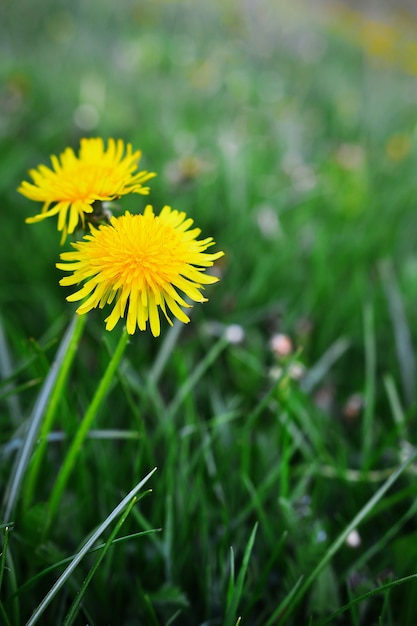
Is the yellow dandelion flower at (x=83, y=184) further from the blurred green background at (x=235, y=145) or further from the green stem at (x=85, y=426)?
the blurred green background at (x=235, y=145)

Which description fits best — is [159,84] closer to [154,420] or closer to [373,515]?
[154,420]

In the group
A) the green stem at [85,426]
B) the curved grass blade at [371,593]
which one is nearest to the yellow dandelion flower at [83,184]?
the green stem at [85,426]

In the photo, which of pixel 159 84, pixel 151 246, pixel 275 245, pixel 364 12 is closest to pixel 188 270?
pixel 151 246

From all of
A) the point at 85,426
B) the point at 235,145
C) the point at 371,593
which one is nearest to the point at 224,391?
the point at 85,426

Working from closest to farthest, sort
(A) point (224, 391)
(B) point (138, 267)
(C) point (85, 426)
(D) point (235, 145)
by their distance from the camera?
(B) point (138, 267) < (C) point (85, 426) < (A) point (224, 391) < (D) point (235, 145)

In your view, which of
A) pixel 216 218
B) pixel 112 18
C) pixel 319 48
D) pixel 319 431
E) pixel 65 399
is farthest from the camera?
pixel 319 48

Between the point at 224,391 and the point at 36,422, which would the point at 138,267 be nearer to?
the point at 36,422

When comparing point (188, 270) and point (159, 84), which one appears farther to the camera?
point (159, 84)
